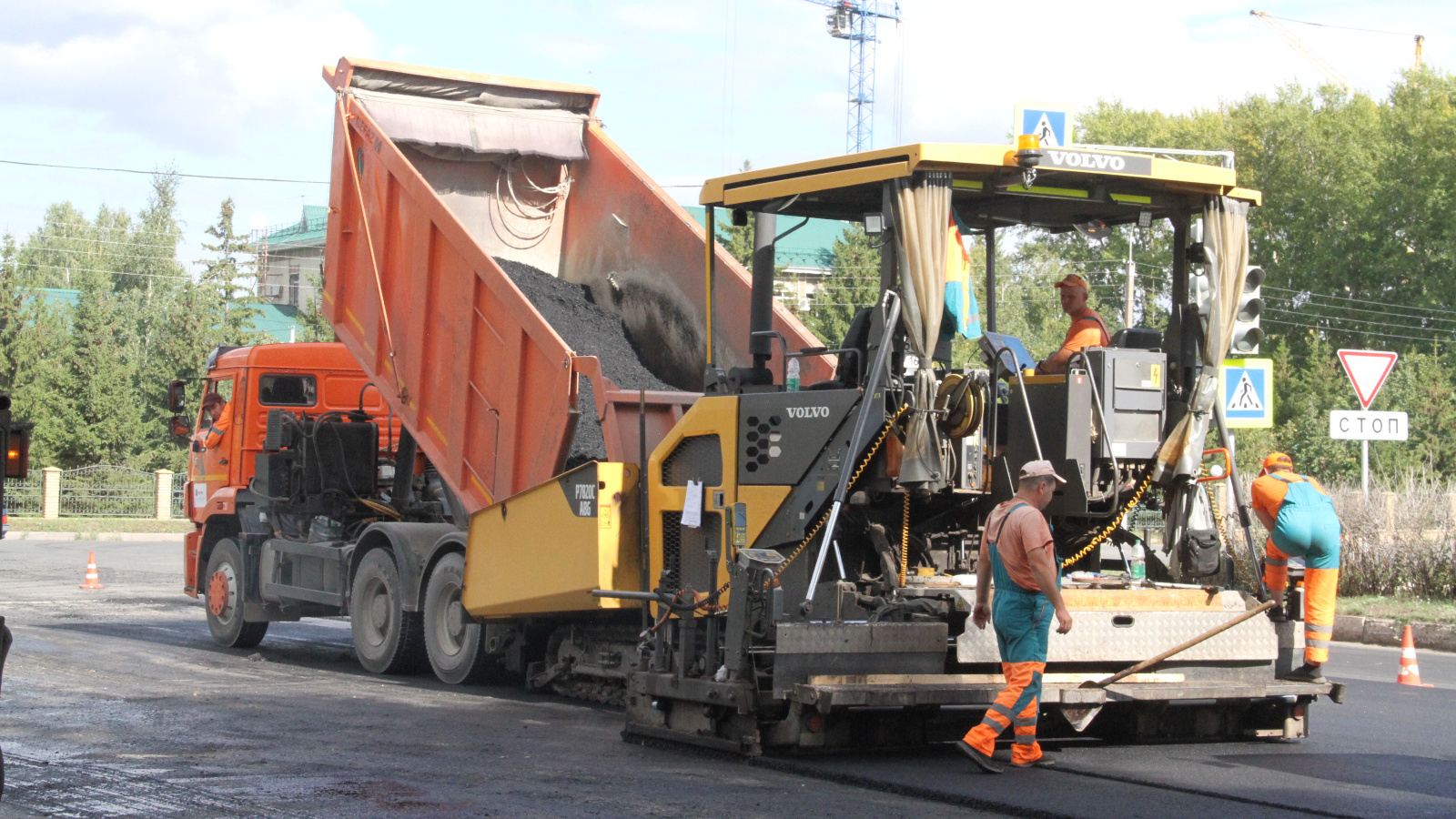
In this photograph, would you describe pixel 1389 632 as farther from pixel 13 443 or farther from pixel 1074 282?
pixel 13 443

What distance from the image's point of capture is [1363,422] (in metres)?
15.8

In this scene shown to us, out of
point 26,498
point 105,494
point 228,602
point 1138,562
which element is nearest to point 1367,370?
point 1138,562

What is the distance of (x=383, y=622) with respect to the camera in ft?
35.8

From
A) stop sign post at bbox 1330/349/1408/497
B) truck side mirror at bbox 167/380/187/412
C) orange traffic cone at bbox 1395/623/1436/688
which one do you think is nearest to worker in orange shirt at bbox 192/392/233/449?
truck side mirror at bbox 167/380/187/412

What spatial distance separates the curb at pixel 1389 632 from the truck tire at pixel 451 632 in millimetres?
8624

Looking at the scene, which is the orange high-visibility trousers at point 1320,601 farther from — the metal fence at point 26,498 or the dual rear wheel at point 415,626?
the metal fence at point 26,498

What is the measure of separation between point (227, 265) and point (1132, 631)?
4229cm

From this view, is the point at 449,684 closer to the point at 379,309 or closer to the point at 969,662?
the point at 379,309

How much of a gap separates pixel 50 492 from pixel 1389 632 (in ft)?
100

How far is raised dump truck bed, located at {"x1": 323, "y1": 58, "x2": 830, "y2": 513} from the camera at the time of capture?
30.8 feet

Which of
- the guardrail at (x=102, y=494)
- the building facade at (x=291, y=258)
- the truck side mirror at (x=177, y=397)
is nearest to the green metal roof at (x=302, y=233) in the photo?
the building facade at (x=291, y=258)

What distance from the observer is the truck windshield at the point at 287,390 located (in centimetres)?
1334

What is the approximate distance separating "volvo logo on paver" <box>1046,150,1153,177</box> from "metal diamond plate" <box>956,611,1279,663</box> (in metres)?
2.20

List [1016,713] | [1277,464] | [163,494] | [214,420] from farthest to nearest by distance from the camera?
1. [163,494]
2. [214,420]
3. [1277,464]
4. [1016,713]
